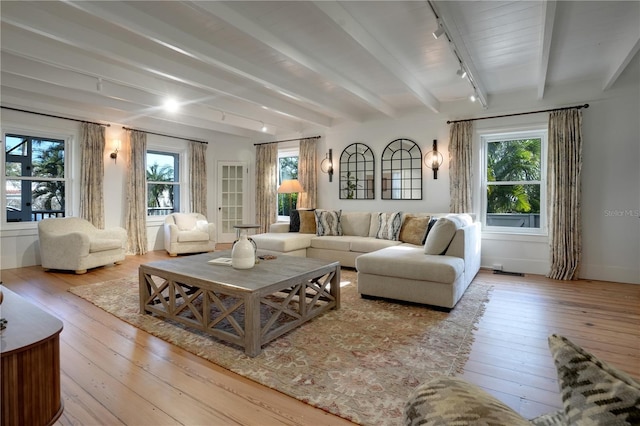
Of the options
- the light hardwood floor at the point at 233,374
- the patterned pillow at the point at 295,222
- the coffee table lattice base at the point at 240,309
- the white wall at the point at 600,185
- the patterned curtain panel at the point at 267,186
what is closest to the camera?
the light hardwood floor at the point at 233,374

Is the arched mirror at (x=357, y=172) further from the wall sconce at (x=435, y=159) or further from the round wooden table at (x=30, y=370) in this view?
the round wooden table at (x=30, y=370)

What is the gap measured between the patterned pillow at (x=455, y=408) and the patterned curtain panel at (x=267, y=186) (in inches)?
261

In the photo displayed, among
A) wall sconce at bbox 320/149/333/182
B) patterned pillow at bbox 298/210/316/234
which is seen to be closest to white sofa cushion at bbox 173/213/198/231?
patterned pillow at bbox 298/210/316/234

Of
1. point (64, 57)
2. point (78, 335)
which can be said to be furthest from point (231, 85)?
point (78, 335)

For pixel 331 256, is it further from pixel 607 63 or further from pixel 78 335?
pixel 607 63

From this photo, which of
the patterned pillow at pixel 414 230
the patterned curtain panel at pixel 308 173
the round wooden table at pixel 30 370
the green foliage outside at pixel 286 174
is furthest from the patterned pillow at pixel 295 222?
the round wooden table at pixel 30 370

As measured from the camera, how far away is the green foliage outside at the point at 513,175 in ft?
16.4

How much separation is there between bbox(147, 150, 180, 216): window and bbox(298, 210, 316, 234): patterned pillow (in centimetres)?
311

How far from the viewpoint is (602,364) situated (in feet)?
1.73

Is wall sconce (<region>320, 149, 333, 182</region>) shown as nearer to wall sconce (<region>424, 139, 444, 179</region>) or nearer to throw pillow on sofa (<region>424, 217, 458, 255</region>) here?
wall sconce (<region>424, 139, 444, 179</region>)

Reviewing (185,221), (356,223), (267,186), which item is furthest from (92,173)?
(356,223)

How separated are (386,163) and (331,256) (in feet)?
6.81

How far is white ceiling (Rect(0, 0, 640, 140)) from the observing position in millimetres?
2715

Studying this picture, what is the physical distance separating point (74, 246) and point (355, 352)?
4454mm
